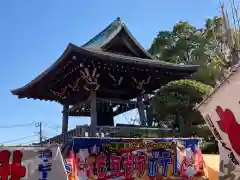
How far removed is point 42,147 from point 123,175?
2305 mm

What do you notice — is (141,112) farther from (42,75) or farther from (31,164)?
(31,164)

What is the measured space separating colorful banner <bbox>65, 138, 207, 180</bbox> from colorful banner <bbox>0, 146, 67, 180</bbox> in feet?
1.97

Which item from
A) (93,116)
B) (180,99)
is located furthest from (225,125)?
(180,99)

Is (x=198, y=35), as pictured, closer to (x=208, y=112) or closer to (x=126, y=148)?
(x=126, y=148)

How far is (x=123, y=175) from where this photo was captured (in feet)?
26.3

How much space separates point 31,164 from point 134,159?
8.93 feet

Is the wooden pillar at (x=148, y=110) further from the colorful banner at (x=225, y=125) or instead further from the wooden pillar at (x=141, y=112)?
the colorful banner at (x=225, y=125)

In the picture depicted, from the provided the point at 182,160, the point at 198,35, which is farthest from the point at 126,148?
the point at 198,35

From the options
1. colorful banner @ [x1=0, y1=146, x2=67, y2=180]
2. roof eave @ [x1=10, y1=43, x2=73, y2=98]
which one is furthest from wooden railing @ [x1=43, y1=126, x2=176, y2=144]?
colorful banner @ [x1=0, y1=146, x2=67, y2=180]

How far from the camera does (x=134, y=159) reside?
8227 mm

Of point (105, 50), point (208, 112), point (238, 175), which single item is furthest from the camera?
point (105, 50)

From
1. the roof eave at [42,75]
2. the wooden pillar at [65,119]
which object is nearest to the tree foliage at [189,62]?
the wooden pillar at [65,119]

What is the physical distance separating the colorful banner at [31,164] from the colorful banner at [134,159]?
0.60 meters

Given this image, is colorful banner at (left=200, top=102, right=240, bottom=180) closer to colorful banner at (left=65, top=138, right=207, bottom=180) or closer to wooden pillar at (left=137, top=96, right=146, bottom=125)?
colorful banner at (left=65, top=138, right=207, bottom=180)
